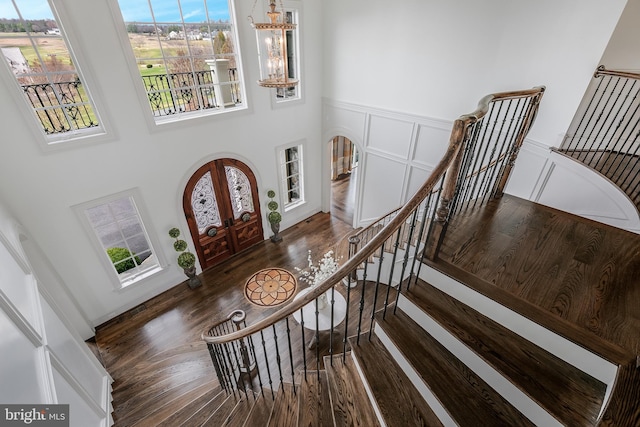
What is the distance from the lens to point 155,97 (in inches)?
167

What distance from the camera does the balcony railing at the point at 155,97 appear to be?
348cm

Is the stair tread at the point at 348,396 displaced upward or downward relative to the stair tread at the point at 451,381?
downward

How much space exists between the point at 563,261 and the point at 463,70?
3.19 m

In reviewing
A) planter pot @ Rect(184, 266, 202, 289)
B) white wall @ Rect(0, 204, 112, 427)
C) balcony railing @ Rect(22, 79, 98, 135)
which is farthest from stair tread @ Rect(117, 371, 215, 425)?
balcony railing @ Rect(22, 79, 98, 135)

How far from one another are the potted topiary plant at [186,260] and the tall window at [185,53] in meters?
1.83

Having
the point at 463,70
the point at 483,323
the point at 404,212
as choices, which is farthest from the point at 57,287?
the point at 463,70

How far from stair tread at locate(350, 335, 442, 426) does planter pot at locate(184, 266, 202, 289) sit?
391 cm

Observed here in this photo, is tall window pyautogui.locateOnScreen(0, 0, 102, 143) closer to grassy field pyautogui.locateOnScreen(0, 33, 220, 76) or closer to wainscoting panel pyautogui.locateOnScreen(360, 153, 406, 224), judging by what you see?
grassy field pyautogui.locateOnScreen(0, 33, 220, 76)

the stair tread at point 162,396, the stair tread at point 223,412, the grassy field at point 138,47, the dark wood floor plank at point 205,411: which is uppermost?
the grassy field at point 138,47

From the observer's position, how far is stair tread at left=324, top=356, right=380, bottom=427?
71.5 inches

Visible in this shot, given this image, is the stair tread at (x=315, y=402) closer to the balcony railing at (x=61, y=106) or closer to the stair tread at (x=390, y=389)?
the stair tread at (x=390, y=389)

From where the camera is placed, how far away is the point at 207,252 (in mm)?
5473

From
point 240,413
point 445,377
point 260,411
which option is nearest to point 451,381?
point 445,377

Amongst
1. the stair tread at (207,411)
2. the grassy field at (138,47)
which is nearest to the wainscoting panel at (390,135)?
the grassy field at (138,47)
